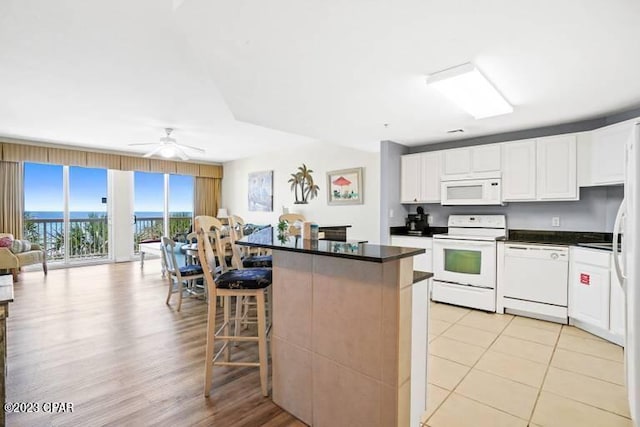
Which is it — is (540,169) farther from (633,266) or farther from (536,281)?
(633,266)

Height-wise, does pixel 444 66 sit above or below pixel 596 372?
above

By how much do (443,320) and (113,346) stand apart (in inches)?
134

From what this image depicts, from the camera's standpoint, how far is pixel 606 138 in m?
3.23

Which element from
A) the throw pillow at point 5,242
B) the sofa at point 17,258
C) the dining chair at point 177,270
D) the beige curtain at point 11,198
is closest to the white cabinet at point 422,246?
the dining chair at point 177,270

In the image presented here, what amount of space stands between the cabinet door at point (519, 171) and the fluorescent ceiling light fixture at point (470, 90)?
0.89 metres

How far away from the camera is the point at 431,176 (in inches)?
180

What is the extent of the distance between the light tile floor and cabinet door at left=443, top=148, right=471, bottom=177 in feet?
6.53

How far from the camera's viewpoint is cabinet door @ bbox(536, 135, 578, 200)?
11.5 feet

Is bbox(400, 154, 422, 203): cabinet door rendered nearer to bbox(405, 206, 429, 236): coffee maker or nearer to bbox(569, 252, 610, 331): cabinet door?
bbox(405, 206, 429, 236): coffee maker

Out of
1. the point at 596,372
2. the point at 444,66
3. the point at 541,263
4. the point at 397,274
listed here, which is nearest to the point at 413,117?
the point at 444,66

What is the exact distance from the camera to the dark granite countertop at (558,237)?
3553mm

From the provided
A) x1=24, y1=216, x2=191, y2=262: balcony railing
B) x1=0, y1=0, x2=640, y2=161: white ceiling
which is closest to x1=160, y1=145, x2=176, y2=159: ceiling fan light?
x1=0, y1=0, x2=640, y2=161: white ceiling

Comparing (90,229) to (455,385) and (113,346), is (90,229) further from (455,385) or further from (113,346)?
(455,385)

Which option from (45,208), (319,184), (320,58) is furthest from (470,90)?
(45,208)
